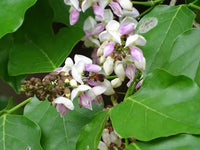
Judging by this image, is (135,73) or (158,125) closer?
(158,125)

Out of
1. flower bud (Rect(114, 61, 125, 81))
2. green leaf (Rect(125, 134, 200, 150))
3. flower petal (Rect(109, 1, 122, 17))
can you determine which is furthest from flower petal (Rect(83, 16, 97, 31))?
green leaf (Rect(125, 134, 200, 150))

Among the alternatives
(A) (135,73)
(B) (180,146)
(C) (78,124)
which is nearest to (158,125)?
(B) (180,146)

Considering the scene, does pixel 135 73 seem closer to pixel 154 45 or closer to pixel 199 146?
pixel 154 45

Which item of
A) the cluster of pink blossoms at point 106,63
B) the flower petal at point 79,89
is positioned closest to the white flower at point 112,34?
the cluster of pink blossoms at point 106,63

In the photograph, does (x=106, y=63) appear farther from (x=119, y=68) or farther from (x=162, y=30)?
(x=162, y=30)

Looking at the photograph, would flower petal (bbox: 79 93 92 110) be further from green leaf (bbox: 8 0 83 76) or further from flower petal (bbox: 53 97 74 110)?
green leaf (bbox: 8 0 83 76)

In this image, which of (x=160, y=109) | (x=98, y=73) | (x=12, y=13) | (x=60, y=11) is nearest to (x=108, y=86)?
(x=98, y=73)

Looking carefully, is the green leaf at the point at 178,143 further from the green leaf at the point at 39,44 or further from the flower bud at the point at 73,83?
the green leaf at the point at 39,44
